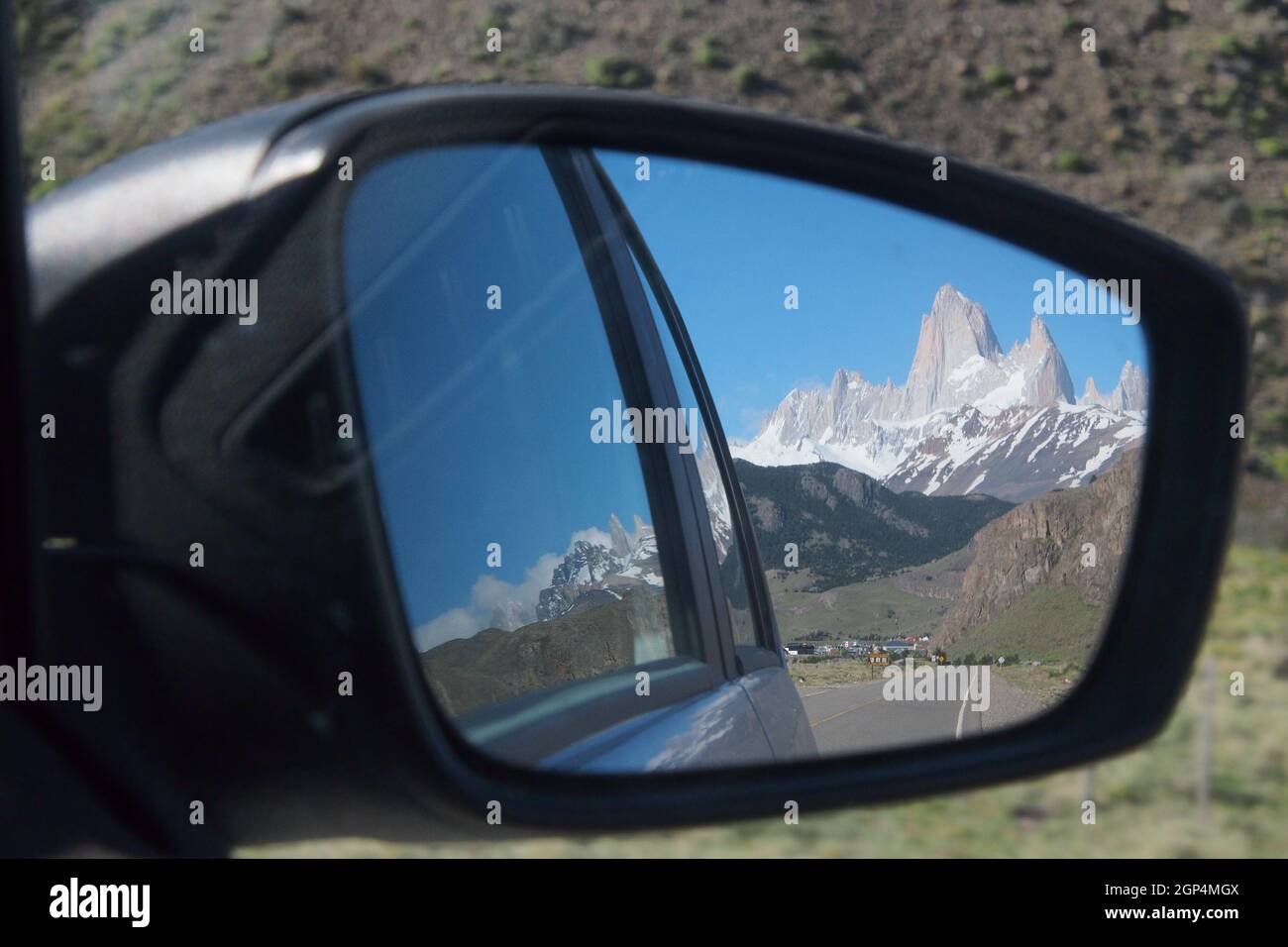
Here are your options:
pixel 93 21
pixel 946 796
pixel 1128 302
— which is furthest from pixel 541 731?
pixel 93 21

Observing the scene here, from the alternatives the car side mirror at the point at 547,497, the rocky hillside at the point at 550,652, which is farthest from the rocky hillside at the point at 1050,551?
the rocky hillside at the point at 550,652

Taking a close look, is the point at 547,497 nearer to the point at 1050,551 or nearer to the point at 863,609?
the point at 863,609

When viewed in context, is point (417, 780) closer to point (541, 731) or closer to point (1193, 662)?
point (541, 731)

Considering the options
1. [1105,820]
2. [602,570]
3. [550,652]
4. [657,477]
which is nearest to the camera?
[550,652]

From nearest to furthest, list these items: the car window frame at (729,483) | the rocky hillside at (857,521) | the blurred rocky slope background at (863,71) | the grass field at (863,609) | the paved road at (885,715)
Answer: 1. the paved road at (885,715)
2. the rocky hillside at (857,521)
3. the grass field at (863,609)
4. the car window frame at (729,483)
5. the blurred rocky slope background at (863,71)

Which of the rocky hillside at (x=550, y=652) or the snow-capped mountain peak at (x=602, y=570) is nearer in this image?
the rocky hillside at (x=550, y=652)

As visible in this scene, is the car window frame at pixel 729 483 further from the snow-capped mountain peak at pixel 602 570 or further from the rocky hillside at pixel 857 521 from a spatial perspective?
the snow-capped mountain peak at pixel 602 570

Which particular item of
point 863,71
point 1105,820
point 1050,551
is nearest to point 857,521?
point 1050,551

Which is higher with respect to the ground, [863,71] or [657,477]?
[863,71]
